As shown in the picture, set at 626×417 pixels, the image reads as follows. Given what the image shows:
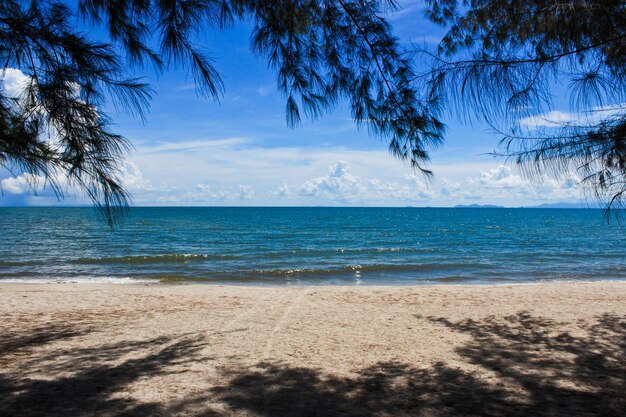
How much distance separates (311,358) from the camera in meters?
5.14

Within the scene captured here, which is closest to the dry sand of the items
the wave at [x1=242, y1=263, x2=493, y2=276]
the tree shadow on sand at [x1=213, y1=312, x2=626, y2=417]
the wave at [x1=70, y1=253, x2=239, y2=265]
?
the tree shadow on sand at [x1=213, y1=312, x2=626, y2=417]

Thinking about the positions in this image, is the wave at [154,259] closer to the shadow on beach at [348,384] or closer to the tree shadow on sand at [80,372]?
the tree shadow on sand at [80,372]

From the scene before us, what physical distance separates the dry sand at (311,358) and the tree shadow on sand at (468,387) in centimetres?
2

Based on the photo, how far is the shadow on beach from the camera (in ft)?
11.6

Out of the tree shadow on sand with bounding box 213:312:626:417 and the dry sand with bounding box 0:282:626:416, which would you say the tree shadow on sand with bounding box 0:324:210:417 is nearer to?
the dry sand with bounding box 0:282:626:416

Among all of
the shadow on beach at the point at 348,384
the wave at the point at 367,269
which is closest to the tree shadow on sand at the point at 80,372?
the shadow on beach at the point at 348,384

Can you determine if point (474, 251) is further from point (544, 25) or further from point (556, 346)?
point (544, 25)

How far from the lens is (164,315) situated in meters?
7.73

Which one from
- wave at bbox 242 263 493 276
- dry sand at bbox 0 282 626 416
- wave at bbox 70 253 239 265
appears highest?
dry sand at bbox 0 282 626 416

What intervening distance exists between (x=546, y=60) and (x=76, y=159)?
13.4 feet

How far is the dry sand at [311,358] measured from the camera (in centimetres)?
368

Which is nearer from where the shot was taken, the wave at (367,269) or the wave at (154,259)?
the wave at (367,269)

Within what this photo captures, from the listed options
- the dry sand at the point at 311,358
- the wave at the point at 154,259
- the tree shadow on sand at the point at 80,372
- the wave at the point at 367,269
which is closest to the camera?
the tree shadow on sand at the point at 80,372

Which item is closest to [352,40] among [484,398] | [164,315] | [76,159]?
[76,159]
